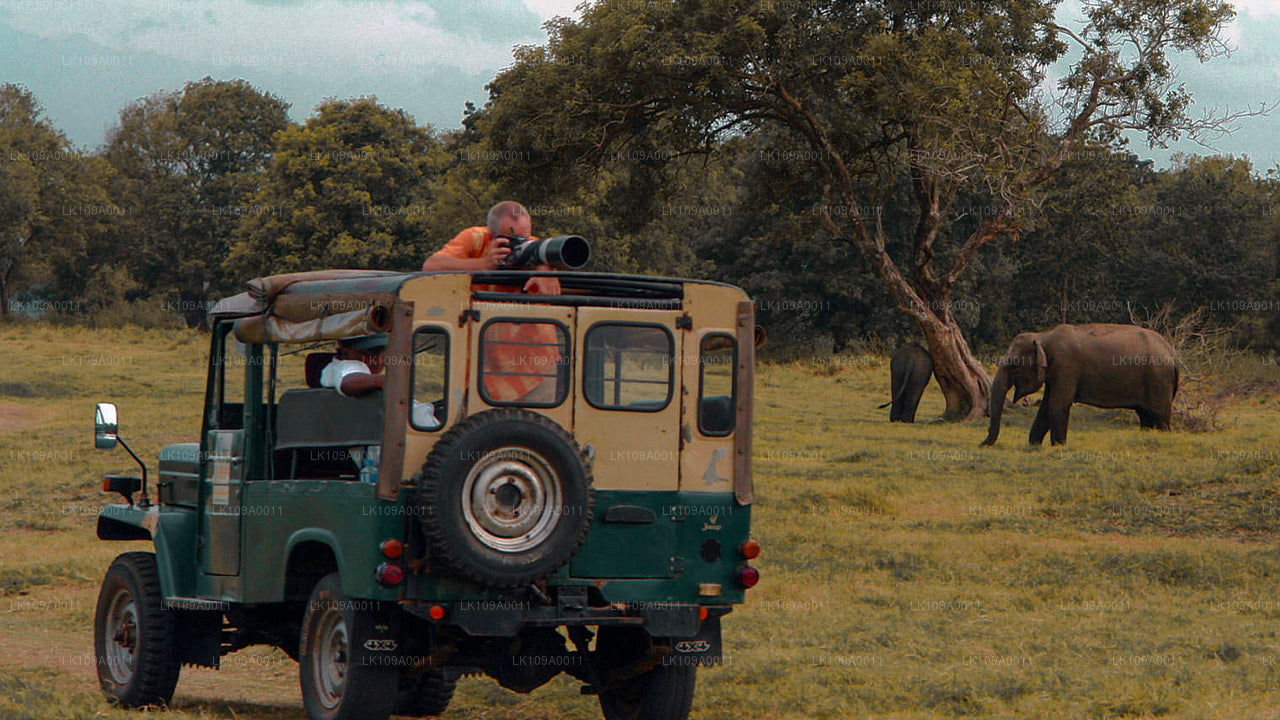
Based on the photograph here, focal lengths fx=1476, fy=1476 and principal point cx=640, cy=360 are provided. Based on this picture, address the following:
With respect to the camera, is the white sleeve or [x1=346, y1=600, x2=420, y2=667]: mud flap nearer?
[x1=346, y1=600, x2=420, y2=667]: mud flap

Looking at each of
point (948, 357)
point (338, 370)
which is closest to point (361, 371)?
point (338, 370)

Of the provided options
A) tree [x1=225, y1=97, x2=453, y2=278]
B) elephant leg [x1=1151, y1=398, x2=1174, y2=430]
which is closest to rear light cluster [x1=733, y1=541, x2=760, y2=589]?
elephant leg [x1=1151, y1=398, x2=1174, y2=430]

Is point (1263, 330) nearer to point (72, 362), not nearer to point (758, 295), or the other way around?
point (758, 295)

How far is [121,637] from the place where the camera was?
8.76 metres

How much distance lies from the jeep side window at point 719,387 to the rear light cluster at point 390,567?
5.61 feet

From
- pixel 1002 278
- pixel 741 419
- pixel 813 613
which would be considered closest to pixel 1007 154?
pixel 813 613

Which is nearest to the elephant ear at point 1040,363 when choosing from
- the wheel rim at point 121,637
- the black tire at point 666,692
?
the black tire at point 666,692

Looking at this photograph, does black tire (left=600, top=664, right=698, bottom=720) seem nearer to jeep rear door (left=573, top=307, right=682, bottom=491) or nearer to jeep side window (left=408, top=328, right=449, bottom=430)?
jeep rear door (left=573, top=307, right=682, bottom=491)

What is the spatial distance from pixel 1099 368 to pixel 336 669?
2155 cm

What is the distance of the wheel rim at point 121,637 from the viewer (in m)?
8.71

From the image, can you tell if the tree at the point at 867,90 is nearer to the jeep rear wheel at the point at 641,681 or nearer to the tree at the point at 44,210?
the jeep rear wheel at the point at 641,681

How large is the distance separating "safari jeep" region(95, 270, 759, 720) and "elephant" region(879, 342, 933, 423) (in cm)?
2367

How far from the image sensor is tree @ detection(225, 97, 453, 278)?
53812 mm

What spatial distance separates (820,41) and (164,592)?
2249 centimetres
